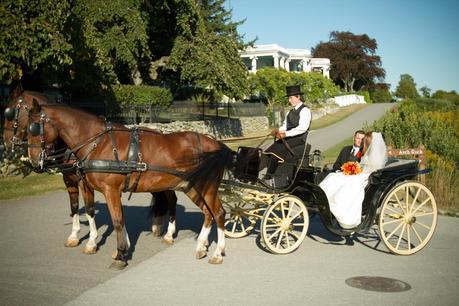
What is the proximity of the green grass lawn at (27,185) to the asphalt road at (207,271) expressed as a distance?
4010mm

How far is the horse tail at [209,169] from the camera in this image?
308 inches

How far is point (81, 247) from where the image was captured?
8.64 meters

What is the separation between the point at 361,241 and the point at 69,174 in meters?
5.27

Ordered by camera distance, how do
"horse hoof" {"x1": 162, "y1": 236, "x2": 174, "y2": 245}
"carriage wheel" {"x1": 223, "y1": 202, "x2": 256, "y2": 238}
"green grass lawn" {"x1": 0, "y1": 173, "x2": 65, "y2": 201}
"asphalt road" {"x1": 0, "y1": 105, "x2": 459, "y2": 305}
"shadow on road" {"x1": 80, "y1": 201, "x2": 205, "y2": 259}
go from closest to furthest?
"asphalt road" {"x1": 0, "y1": 105, "x2": 459, "y2": 305}
"horse hoof" {"x1": 162, "y1": 236, "x2": 174, "y2": 245}
"carriage wheel" {"x1": 223, "y1": 202, "x2": 256, "y2": 238}
"shadow on road" {"x1": 80, "y1": 201, "x2": 205, "y2": 259}
"green grass lawn" {"x1": 0, "y1": 173, "x2": 65, "y2": 201}

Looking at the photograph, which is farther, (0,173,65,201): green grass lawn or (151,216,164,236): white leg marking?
(0,173,65,201): green grass lawn

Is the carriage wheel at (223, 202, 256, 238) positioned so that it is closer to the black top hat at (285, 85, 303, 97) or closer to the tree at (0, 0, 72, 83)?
the black top hat at (285, 85, 303, 97)

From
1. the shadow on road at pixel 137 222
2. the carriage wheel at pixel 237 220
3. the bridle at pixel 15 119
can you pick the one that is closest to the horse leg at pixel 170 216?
the shadow on road at pixel 137 222

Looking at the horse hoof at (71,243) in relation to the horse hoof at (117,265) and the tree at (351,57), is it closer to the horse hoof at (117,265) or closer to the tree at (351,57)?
the horse hoof at (117,265)

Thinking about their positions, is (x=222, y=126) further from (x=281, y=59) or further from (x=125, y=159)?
(x=281, y=59)

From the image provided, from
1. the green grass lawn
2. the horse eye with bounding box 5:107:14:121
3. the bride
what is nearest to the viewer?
the horse eye with bounding box 5:107:14:121

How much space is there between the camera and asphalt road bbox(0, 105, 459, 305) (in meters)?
6.18

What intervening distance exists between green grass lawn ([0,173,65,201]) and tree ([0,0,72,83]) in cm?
320

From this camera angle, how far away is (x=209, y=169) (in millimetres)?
7879

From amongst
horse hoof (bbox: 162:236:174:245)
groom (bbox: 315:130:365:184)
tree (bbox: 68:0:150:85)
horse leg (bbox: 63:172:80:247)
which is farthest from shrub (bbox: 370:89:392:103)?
horse leg (bbox: 63:172:80:247)
